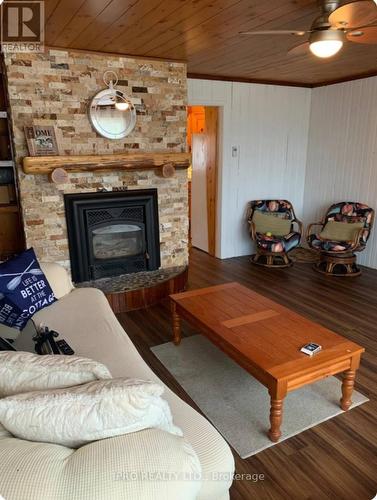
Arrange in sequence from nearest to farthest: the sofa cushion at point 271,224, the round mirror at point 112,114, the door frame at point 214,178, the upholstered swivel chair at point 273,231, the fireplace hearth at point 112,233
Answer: the round mirror at point 112,114 → the fireplace hearth at point 112,233 → the upholstered swivel chair at point 273,231 → the door frame at point 214,178 → the sofa cushion at point 271,224

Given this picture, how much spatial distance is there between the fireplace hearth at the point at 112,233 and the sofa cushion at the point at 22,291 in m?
1.14

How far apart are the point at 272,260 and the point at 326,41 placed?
329 centimetres

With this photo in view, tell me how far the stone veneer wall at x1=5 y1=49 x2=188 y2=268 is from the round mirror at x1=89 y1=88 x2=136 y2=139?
70 millimetres

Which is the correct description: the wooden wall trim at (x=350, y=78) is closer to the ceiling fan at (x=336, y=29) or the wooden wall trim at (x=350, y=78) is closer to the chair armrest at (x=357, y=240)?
the chair armrest at (x=357, y=240)

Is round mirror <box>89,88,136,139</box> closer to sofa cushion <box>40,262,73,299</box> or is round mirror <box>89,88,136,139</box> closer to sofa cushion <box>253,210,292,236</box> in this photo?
sofa cushion <box>40,262,73,299</box>

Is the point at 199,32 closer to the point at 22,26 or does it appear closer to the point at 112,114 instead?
the point at 112,114

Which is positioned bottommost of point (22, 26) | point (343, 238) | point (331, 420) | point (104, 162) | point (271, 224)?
point (331, 420)

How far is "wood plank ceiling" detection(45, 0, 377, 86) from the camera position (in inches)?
95.0

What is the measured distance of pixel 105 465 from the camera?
3.06 ft

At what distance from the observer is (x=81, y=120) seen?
3562mm

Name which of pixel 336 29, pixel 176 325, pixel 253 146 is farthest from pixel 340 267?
pixel 336 29

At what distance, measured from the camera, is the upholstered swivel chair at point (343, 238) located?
4.66 meters

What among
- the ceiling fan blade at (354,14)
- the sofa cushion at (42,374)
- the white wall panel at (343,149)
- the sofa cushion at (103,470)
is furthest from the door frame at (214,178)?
the sofa cushion at (103,470)

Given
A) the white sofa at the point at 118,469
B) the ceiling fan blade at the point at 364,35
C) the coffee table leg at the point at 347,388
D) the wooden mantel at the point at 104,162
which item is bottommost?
the coffee table leg at the point at 347,388
